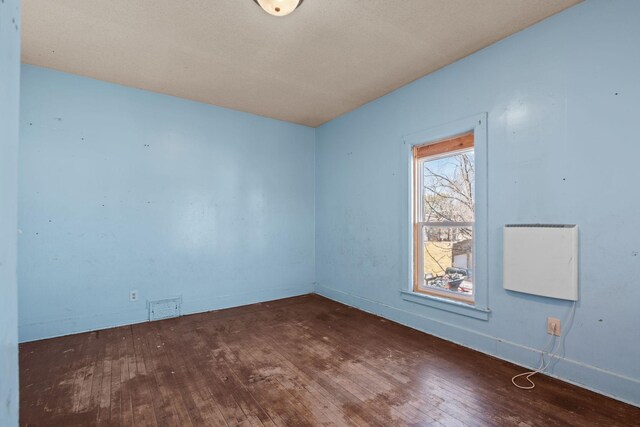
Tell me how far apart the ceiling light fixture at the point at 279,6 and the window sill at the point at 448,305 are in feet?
9.61

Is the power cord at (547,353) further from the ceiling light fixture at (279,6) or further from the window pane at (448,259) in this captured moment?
the ceiling light fixture at (279,6)

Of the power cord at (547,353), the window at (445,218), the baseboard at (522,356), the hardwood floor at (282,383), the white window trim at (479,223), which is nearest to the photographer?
the hardwood floor at (282,383)

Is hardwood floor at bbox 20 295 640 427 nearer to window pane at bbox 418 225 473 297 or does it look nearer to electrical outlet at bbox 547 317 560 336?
electrical outlet at bbox 547 317 560 336

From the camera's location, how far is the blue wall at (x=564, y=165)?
2.04 meters

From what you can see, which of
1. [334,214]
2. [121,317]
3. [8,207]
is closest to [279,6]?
[8,207]

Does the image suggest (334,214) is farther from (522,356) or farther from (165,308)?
(522,356)

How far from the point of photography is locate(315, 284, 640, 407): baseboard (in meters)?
2.02

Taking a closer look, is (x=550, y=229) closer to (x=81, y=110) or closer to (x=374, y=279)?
(x=374, y=279)

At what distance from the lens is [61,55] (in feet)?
9.53

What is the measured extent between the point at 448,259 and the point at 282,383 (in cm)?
207

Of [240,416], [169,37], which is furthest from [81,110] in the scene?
[240,416]

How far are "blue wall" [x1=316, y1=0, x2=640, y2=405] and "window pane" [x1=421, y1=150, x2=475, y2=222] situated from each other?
0.89 ft

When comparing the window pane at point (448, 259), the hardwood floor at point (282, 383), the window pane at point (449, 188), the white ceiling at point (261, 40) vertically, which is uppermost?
the white ceiling at point (261, 40)

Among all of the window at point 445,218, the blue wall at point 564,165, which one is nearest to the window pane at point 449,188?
the window at point 445,218
